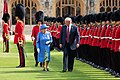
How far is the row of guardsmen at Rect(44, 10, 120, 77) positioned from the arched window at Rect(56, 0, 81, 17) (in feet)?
76.1

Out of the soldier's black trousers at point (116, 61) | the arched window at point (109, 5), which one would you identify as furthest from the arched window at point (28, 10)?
the soldier's black trousers at point (116, 61)

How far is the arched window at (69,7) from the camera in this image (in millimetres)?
43969

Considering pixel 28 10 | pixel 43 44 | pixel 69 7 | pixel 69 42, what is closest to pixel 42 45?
pixel 43 44

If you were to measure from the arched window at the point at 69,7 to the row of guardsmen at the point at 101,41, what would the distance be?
914 inches

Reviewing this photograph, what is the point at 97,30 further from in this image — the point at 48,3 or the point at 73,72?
the point at 48,3

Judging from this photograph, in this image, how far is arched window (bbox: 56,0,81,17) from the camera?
44.0m

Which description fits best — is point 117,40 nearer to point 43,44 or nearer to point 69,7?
point 43,44

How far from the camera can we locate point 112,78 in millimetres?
13898

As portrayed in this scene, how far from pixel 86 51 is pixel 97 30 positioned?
201 cm

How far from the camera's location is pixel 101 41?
52.4ft

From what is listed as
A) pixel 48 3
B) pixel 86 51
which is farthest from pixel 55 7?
pixel 86 51

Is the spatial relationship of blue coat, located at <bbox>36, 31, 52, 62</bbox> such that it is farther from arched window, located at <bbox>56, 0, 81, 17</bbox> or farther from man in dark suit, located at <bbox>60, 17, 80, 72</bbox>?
arched window, located at <bbox>56, 0, 81, 17</bbox>

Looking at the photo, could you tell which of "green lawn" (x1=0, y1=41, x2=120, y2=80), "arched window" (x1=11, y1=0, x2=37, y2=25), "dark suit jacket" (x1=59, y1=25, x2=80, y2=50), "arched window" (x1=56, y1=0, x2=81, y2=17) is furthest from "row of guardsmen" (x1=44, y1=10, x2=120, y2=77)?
"arched window" (x1=56, y1=0, x2=81, y2=17)

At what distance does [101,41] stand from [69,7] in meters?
28.5
